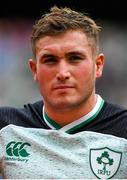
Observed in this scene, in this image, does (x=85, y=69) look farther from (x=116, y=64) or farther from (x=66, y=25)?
(x=116, y=64)

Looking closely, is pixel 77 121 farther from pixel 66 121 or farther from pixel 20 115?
pixel 20 115

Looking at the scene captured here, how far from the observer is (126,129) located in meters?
1.95

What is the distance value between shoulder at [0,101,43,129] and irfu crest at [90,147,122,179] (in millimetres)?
328

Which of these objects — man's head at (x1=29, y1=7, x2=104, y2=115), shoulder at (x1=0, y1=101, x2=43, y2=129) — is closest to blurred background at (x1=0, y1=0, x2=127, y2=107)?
shoulder at (x1=0, y1=101, x2=43, y2=129)

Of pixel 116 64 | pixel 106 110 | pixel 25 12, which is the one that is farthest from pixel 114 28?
pixel 106 110

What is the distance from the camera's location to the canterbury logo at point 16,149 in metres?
1.96

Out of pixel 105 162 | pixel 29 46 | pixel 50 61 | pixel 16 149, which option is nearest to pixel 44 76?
pixel 50 61

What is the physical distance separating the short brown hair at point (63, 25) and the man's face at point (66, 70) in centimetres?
3

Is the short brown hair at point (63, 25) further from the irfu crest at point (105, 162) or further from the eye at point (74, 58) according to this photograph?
the irfu crest at point (105, 162)

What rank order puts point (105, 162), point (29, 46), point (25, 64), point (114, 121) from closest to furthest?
point (105, 162) < point (114, 121) < point (29, 46) < point (25, 64)

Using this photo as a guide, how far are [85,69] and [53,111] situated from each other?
9.1 inches

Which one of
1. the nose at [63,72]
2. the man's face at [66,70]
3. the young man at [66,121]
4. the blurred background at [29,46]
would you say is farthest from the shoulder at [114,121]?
the blurred background at [29,46]

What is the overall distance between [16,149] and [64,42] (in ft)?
1.53

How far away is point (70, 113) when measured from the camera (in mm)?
2035
